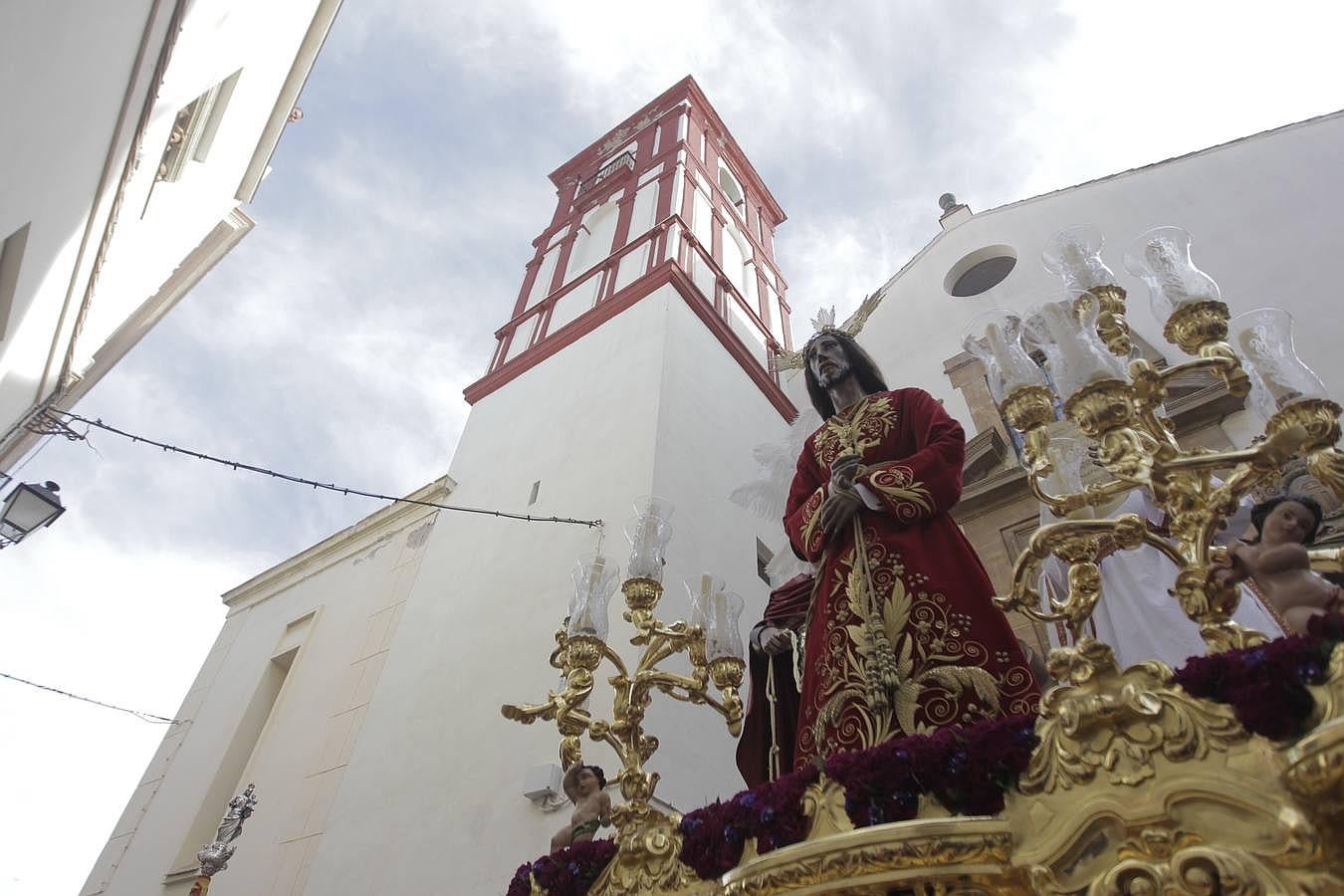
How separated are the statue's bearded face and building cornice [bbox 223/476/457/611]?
511cm

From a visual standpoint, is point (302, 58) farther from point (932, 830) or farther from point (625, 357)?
point (932, 830)

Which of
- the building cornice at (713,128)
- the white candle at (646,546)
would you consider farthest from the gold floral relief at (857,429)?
the building cornice at (713,128)

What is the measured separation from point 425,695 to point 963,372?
483cm

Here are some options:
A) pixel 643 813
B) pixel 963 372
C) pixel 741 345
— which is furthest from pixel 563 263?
pixel 643 813

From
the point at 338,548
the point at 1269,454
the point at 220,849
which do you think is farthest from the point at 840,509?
the point at 338,548

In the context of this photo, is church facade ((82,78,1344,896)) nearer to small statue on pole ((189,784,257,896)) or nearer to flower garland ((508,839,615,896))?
small statue on pole ((189,784,257,896))

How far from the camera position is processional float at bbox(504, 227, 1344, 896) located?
118cm

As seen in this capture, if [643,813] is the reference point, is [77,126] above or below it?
above

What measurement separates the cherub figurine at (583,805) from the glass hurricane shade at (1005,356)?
1.92 metres

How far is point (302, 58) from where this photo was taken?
7516 millimetres

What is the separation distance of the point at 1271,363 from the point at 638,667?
73.1 inches

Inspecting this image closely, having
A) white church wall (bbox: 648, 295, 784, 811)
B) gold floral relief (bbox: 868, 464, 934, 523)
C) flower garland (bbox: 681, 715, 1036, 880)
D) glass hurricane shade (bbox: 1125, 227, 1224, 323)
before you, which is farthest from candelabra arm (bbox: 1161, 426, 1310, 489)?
white church wall (bbox: 648, 295, 784, 811)

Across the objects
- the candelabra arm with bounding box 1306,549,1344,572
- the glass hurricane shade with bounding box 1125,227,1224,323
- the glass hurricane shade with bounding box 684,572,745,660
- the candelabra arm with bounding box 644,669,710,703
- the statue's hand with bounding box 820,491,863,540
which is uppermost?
the glass hurricane shade with bounding box 1125,227,1224,323

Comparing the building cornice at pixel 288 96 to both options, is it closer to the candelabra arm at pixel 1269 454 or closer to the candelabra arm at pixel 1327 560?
the candelabra arm at pixel 1269 454
